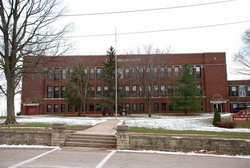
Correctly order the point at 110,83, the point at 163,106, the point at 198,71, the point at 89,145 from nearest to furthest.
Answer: the point at 89,145 → the point at 110,83 → the point at 163,106 → the point at 198,71

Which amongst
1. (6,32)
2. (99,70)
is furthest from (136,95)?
(6,32)

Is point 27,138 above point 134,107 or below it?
above

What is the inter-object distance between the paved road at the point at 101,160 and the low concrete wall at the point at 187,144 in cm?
72

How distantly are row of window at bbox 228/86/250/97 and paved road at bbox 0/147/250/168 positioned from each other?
40660 mm

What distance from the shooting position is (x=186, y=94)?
117ft

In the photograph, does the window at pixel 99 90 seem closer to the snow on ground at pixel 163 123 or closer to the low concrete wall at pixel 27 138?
the snow on ground at pixel 163 123

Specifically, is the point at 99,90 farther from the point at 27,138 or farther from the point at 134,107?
the point at 27,138

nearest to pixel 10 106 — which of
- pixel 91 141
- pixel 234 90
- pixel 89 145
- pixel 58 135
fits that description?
pixel 58 135

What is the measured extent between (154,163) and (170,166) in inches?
27.1

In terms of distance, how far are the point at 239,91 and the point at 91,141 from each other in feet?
142

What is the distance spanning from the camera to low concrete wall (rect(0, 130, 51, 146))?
11742 mm

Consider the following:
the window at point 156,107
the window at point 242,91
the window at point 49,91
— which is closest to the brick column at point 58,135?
the window at point 156,107

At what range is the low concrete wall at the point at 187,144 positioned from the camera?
10.3 metres

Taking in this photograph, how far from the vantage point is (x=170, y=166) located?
814cm
